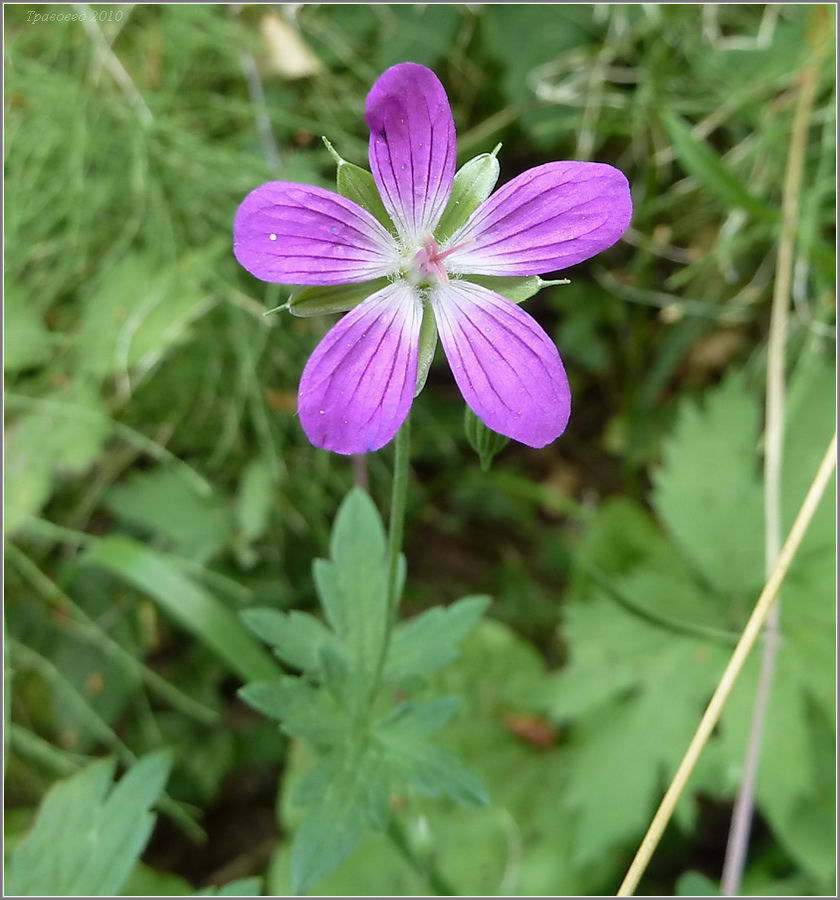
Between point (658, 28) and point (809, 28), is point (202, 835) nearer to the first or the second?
point (658, 28)

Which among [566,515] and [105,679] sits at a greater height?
[566,515]

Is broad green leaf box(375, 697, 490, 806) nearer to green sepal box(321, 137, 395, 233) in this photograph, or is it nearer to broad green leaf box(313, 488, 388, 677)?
broad green leaf box(313, 488, 388, 677)

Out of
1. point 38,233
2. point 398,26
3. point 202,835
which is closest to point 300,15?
point 398,26

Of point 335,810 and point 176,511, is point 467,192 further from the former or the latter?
point 176,511

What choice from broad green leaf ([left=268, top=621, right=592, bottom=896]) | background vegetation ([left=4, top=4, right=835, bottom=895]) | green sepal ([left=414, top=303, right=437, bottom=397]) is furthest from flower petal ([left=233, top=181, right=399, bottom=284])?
broad green leaf ([left=268, top=621, right=592, bottom=896])

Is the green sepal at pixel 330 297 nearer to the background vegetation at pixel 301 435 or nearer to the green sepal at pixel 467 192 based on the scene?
the green sepal at pixel 467 192
